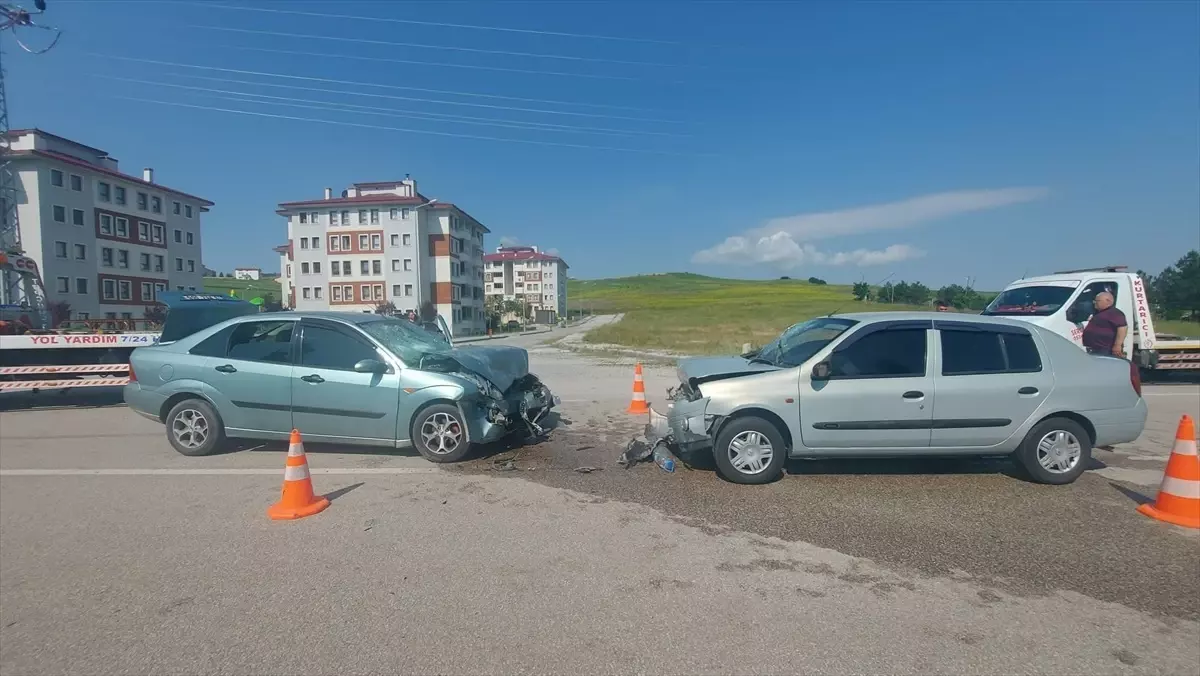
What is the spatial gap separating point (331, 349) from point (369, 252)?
58.4 metres

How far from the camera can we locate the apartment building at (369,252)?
60.6m

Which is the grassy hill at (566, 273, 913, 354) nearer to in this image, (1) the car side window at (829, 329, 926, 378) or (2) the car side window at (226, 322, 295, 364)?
(1) the car side window at (829, 329, 926, 378)

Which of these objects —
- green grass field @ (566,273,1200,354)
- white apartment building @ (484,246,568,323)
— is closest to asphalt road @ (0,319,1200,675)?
green grass field @ (566,273,1200,354)

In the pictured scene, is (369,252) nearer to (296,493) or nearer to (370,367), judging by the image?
(370,367)

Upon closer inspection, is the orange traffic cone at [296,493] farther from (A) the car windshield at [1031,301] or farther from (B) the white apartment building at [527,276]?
(B) the white apartment building at [527,276]

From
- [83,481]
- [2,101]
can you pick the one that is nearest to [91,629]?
[83,481]

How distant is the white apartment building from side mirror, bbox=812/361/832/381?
11058cm

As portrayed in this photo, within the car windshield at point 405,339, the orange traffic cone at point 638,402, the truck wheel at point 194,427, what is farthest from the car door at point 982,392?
the truck wheel at point 194,427

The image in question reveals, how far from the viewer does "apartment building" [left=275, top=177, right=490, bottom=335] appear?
6062cm

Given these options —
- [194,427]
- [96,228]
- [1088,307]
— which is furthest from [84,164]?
[1088,307]

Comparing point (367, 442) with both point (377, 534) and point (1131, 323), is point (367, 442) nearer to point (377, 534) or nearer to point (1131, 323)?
point (377, 534)

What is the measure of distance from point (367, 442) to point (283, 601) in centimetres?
318

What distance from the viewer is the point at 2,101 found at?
43.0 meters

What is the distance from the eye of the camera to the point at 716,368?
6199 millimetres
